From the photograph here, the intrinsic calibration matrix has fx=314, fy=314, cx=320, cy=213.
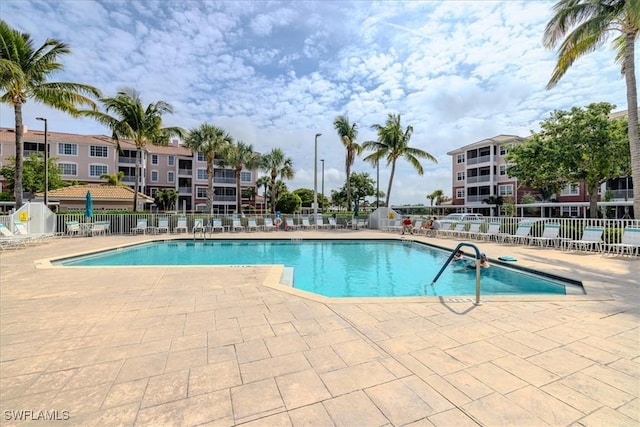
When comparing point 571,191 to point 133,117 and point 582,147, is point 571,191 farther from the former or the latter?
point 133,117

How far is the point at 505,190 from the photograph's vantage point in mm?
37031

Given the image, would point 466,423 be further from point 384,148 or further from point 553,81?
point 384,148

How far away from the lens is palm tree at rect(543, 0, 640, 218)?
1100cm

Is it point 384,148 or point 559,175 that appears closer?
point 559,175

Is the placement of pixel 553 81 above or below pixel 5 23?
below

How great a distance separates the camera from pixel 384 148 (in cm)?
2564

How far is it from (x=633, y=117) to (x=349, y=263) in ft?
36.4

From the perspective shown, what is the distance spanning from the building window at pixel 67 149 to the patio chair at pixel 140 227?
2674 cm

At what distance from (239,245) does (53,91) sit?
11727 mm

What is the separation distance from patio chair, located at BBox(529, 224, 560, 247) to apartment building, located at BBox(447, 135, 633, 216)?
23.9 metres

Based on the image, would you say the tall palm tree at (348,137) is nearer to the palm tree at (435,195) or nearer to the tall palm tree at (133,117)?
the tall palm tree at (133,117)

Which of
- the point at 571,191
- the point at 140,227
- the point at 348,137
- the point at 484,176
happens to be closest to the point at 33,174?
the point at 140,227

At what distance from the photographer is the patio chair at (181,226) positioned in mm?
18609

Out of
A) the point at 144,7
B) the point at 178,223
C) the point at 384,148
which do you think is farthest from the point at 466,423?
the point at 384,148
